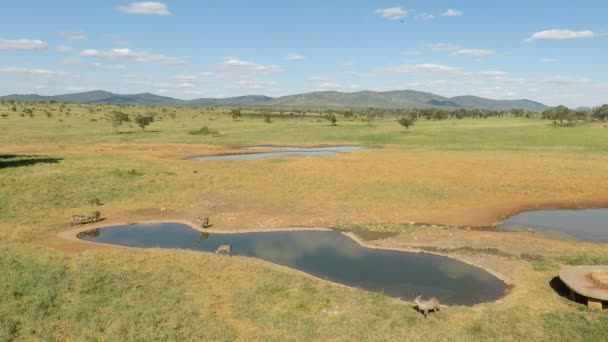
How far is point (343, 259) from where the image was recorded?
22.1 metres

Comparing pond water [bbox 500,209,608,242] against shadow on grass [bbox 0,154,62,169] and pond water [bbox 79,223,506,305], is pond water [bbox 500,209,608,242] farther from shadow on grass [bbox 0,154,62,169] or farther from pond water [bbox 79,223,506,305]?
shadow on grass [bbox 0,154,62,169]

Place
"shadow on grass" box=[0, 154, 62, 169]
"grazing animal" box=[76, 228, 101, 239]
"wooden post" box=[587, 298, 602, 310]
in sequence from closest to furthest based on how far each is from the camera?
"wooden post" box=[587, 298, 602, 310], "grazing animal" box=[76, 228, 101, 239], "shadow on grass" box=[0, 154, 62, 169]

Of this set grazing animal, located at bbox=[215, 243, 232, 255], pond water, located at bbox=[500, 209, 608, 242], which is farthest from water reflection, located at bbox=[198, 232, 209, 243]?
pond water, located at bbox=[500, 209, 608, 242]

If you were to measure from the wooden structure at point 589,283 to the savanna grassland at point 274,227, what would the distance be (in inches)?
29.3

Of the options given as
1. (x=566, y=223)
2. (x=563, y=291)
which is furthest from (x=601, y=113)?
(x=563, y=291)

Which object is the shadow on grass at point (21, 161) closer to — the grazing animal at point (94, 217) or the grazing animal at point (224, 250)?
the grazing animal at point (94, 217)

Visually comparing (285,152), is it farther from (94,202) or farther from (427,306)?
(427,306)

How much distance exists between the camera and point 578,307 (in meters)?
16.0

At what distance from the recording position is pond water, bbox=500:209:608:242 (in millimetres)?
26125

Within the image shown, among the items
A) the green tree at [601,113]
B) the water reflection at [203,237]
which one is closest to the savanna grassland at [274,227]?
the water reflection at [203,237]

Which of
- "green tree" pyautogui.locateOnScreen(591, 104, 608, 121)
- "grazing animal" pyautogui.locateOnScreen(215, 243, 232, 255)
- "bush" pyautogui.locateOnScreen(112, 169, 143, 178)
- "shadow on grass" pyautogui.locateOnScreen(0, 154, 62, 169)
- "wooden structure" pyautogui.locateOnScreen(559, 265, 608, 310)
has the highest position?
"green tree" pyautogui.locateOnScreen(591, 104, 608, 121)

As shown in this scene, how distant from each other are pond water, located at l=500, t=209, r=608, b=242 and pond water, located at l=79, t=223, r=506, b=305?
9.18m

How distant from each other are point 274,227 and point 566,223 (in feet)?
63.0

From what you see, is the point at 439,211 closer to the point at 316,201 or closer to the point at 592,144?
the point at 316,201
